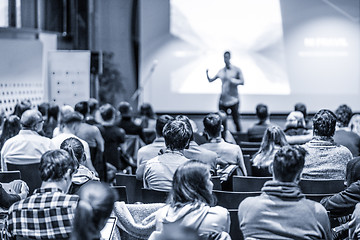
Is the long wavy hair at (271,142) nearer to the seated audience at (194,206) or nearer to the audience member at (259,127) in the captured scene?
the audience member at (259,127)

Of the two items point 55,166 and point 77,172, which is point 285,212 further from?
point 77,172

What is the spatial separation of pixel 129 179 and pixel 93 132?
5.66 feet

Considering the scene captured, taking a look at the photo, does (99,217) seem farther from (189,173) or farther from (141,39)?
(141,39)

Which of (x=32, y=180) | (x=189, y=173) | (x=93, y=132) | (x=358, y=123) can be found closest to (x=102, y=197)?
(x=189, y=173)

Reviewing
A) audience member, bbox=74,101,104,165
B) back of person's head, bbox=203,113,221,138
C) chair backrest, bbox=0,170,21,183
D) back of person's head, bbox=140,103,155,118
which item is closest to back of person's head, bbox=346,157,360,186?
back of person's head, bbox=203,113,221,138

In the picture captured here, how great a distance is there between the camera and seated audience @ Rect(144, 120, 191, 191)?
3969 millimetres

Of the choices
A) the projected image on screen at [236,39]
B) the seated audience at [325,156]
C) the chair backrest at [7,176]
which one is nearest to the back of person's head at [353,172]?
the seated audience at [325,156]

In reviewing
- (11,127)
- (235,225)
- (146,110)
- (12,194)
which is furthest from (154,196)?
(146,110)

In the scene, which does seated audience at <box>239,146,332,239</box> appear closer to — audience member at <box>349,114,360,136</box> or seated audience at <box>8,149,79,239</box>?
seated audience at <box>8,149,79,239</box>

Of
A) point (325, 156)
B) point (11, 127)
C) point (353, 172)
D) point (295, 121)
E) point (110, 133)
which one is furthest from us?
point (110, 133)

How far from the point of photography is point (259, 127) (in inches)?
296

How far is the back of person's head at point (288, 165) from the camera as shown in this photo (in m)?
2.79

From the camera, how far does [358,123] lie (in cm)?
643

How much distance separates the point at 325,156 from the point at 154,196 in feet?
4.57
